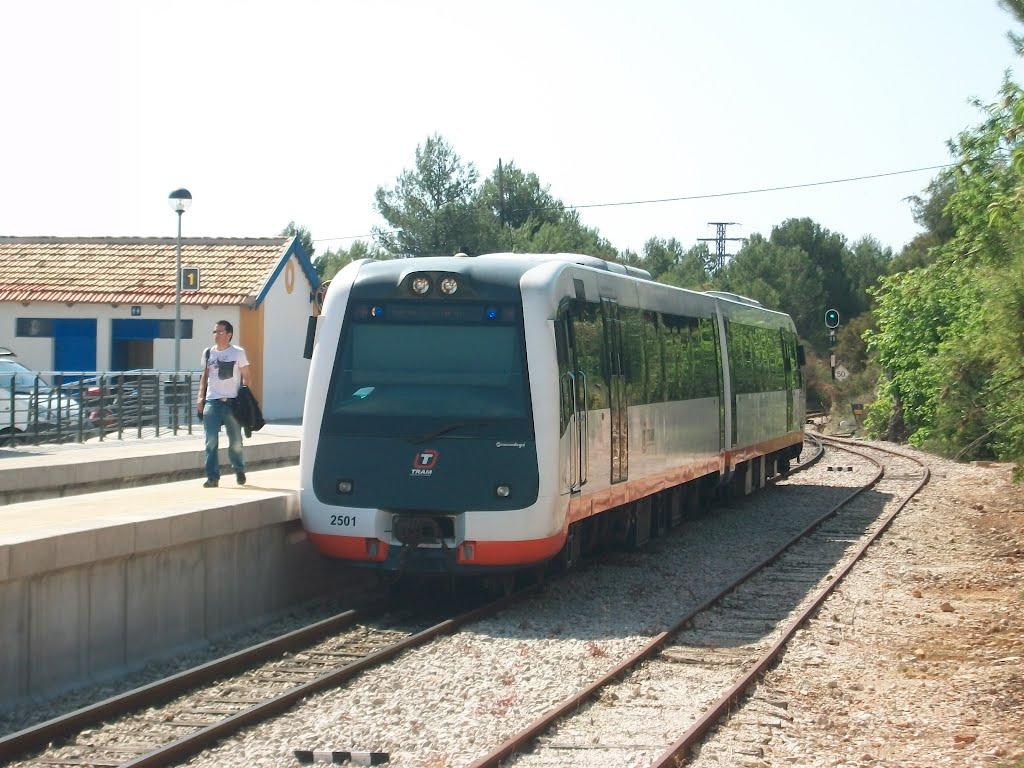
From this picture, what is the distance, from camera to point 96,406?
21.3 meters

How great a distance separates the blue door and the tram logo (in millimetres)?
24679

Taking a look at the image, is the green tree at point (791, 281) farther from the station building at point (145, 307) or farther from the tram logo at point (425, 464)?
the tram logo at point (425, 464)

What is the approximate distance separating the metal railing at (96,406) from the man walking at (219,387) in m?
6.84

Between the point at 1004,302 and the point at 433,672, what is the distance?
11150 millimetres

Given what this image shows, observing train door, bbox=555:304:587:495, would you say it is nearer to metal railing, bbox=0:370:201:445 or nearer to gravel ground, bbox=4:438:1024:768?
gravel ground, bbox=4:438:1024:768

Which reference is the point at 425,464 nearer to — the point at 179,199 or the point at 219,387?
the point at 219,387

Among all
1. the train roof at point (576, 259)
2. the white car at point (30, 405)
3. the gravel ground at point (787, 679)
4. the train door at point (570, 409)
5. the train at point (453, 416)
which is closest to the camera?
the gravel ground at point (787, 679)

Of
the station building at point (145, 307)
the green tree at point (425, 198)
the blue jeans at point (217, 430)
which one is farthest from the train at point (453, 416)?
the green tree at point (425, 198)

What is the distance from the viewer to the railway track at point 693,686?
7.36 metres

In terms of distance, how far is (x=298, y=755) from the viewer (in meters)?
7.13

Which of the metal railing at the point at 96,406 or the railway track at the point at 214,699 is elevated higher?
the metal railing at the point at 96,406

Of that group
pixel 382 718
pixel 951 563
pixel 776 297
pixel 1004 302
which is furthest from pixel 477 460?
pixel 776 297

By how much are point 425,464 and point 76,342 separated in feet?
81.8

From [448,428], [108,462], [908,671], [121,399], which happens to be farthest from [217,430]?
[121,399]
